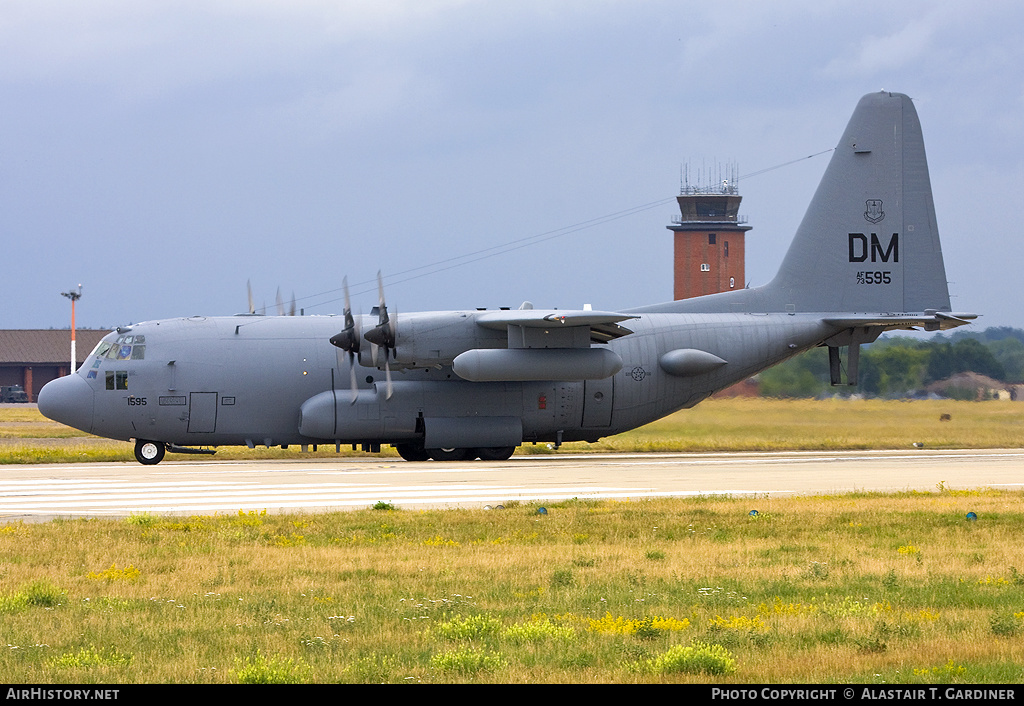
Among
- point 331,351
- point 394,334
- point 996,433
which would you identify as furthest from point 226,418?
point 996,433

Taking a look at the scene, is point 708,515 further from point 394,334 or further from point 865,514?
point 394,334

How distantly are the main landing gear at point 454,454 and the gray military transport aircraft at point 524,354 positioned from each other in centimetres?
6

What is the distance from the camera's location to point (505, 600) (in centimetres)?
994

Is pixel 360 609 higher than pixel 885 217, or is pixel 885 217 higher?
pixel 885 217

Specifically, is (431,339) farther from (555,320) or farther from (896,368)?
(896,368)

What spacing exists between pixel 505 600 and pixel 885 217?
80.7 ft

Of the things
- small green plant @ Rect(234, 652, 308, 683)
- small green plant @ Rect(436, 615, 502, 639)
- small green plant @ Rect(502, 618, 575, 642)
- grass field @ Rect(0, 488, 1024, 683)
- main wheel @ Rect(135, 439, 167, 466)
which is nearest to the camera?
small green plant @ Rect(234, 652, 308, 683)

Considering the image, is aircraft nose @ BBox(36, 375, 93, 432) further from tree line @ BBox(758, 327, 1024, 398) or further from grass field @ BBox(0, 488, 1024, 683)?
tree line @ BBox(758, 327, 1024, 398)

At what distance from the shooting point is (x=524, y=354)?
27.4 meters

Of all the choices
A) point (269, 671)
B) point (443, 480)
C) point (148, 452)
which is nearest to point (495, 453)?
point (443, 480)

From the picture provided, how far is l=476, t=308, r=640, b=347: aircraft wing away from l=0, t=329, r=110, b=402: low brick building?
72.5 meters

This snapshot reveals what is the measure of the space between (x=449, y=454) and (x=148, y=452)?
7771 mm

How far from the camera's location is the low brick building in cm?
9238

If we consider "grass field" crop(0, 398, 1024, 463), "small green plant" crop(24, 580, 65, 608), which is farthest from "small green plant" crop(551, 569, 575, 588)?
"grass field" crop(0, 398, 1024, 463)
